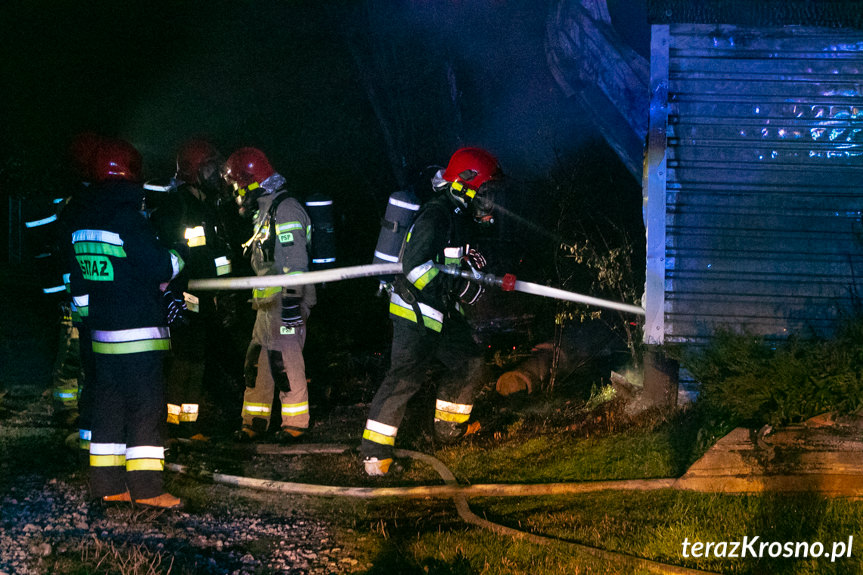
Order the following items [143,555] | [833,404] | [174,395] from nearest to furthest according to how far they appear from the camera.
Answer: [143,555]
[833,404]
[174,395]

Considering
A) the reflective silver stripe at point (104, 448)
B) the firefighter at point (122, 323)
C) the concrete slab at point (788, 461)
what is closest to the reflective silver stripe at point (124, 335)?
the firefighter at point (122, 323)

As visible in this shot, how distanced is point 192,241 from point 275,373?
1.32m

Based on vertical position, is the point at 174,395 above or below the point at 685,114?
below

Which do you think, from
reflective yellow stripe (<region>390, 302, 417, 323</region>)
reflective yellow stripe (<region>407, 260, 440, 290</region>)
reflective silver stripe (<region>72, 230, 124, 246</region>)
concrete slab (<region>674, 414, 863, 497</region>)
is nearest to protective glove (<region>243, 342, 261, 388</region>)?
reflective yellow stripe (<region>390, 302, 417, 323</region>)

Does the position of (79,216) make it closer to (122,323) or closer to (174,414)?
(122,323)

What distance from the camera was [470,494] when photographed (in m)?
4.54

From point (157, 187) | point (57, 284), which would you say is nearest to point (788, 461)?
point (157, 187)

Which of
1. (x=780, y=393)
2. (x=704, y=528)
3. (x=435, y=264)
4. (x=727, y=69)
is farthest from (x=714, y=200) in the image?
(x=704, y=528)

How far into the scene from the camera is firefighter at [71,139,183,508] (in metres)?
4.08

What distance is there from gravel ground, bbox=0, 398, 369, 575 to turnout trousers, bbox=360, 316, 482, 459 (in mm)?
872

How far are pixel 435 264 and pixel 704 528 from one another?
7.91 ft

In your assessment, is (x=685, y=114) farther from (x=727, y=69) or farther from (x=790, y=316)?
(x=790, y=316)

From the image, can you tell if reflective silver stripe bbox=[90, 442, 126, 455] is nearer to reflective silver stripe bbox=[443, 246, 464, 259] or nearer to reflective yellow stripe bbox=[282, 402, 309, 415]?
reflective yellow stripe bbox=[282, 402, 309, 415]

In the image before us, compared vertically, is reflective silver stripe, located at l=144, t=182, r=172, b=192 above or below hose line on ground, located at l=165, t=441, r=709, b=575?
above
